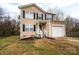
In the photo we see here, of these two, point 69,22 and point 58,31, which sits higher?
point 69,22

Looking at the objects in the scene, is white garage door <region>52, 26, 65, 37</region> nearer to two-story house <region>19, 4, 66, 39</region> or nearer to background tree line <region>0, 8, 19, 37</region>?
two-story house <region>19, 4, 66, 39</region>

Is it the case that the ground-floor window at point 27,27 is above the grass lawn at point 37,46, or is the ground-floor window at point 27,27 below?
above

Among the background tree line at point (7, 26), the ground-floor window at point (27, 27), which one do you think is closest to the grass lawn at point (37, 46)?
the background tree line at point (7, 26)

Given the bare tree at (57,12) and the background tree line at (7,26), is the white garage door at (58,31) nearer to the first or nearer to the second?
the bare tree at (57,12)

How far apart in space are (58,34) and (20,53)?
682 millimetres

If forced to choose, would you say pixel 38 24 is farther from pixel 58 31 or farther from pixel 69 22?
pixel 69 22

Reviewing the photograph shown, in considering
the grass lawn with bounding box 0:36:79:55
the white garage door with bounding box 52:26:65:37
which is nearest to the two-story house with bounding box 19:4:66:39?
the white garage door with bounding box 52:26:65:37

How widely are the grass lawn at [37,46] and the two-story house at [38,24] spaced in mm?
100

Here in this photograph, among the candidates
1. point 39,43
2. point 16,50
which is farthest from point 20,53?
point 39,43

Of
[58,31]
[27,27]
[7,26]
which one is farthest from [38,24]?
[7,26]

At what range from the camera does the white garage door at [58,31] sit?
4.01 metres

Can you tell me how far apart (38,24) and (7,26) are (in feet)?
1.61

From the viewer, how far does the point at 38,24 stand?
3.96 m
